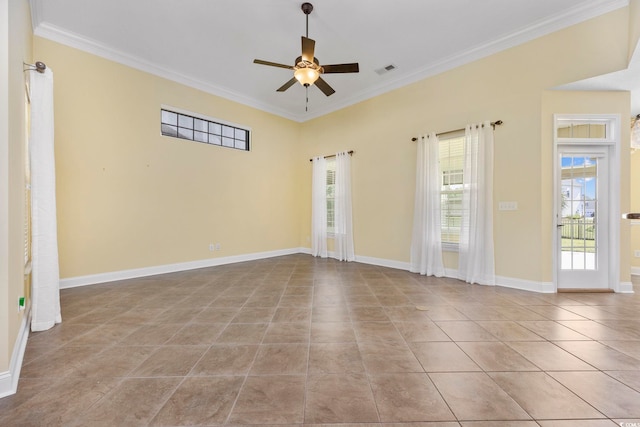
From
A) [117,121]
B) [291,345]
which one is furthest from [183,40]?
[291,345]

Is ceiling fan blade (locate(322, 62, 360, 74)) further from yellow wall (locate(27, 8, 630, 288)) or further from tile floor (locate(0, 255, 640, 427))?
tile floor (locate(0, 255, 640, 427))

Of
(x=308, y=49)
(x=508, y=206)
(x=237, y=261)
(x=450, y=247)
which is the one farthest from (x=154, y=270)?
(x=508, y=206)

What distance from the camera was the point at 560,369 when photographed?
5.89 feet

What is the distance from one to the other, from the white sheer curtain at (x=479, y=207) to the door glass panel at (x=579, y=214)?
0.92 metres

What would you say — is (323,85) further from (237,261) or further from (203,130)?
(237,261)

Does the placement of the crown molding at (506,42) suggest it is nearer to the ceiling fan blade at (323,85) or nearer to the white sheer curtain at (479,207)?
the white sheer curtain at (479,207)

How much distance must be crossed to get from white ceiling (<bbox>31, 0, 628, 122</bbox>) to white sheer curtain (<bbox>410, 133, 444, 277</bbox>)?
1391 millimetres

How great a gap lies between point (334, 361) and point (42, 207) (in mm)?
2905

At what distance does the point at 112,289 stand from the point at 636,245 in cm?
863

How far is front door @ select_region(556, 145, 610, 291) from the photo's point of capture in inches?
142

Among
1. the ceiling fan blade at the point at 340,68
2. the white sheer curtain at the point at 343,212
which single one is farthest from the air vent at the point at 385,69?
the white sheer curtain at the point at 343,212

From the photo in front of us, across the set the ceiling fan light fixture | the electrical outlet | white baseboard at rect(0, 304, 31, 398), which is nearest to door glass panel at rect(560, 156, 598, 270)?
the electrical outlet

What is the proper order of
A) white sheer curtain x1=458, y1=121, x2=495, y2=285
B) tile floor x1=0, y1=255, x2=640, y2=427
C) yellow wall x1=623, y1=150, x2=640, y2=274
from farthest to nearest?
1. yellow wall x1=623, y1=150, x2=640, y2=274
2. white sheer curtain x1=458, y1=121, x2=495, y2=285
3. tile floor x1=0, y1=255, x2=640, y2=427

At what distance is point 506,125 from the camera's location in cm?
381
